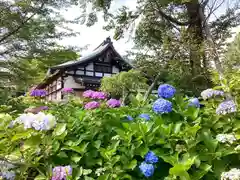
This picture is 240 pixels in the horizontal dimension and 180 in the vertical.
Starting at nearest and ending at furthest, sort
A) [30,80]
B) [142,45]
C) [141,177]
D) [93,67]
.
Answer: [141,177] < [142,45] < [30,80] < [93,67]

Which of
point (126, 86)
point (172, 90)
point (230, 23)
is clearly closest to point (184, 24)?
point (230, 23)

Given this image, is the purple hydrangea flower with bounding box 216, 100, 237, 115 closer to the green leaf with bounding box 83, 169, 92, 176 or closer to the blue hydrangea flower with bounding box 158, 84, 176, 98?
the blue hydrangea flower with bounding box 158, 84, 176, 98

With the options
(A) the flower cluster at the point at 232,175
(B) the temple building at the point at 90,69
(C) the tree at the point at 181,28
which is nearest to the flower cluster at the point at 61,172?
(A) the flower cluster at the point at 232,175

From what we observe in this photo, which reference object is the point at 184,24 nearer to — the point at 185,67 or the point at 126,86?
the point at 185,67

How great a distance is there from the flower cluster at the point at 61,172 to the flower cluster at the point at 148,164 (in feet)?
0.81

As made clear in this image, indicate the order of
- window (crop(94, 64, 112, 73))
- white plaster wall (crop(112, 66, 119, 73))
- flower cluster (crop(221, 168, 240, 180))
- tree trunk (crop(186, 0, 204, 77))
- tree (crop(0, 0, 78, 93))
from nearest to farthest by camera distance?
flower cluster (crop(221, 168, 240, 180)) < tree trunk (crop(186, 0, 204, 77)) < tree (crop(0, 0, 78, 93)) < window (crop(94, 64, 112, 73)) < white plaster wall (crop(112, 66, 119, 73))

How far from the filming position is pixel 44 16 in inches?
348

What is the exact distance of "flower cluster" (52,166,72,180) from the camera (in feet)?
3.11

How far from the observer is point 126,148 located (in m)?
1.05

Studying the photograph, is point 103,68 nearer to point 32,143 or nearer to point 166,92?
point 166,92

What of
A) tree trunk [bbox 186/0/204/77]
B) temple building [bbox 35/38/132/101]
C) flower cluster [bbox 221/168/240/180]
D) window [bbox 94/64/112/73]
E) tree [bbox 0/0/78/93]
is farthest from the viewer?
window [bbox 94/64/112/73]

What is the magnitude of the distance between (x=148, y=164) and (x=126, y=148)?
11 cm

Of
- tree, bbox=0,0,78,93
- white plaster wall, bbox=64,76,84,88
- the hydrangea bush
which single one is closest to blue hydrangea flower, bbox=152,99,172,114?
the hydrangea bush

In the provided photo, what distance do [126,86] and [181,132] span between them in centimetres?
767
